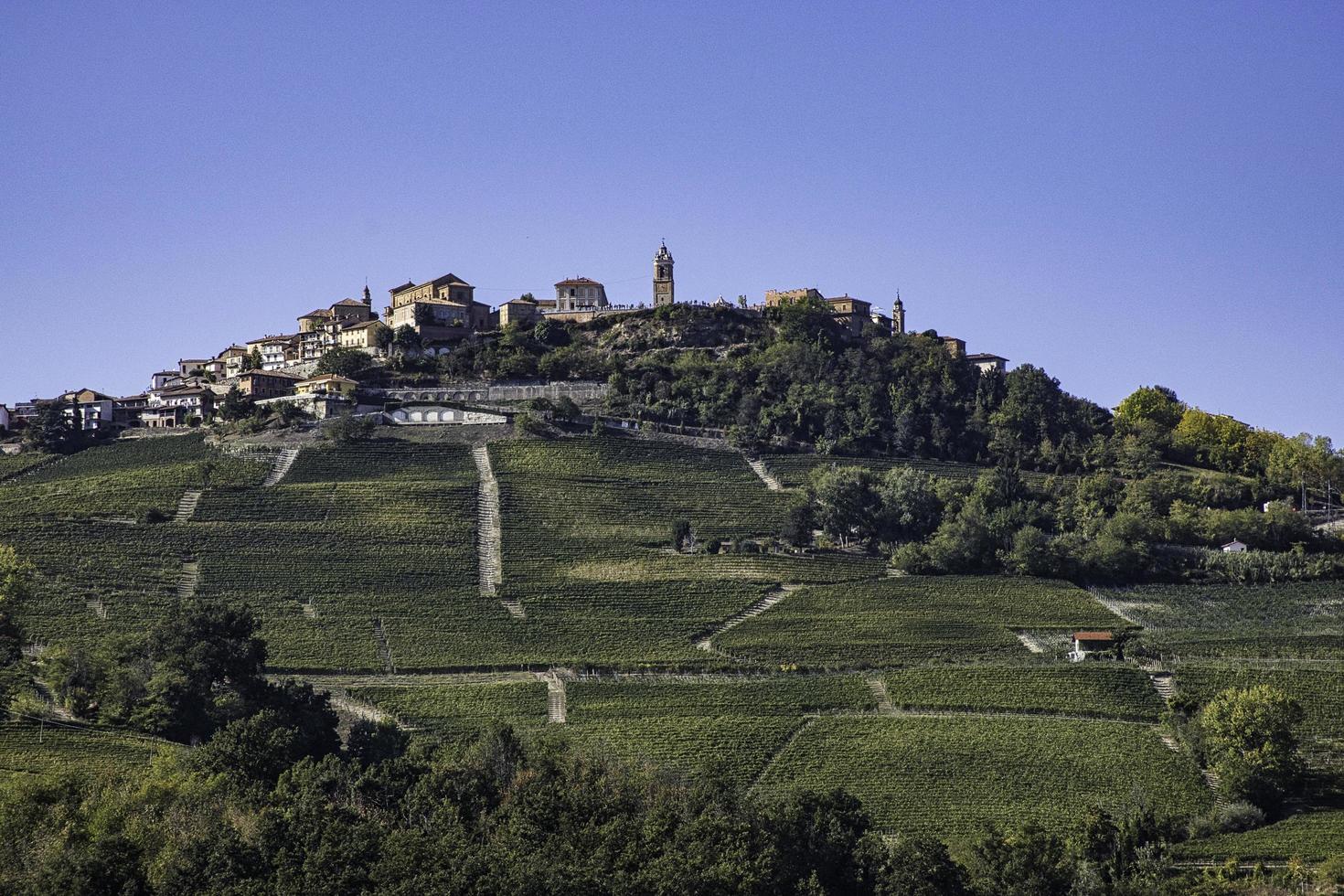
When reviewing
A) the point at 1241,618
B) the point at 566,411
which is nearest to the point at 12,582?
the point at 566,411

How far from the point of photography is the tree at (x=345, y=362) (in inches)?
3937

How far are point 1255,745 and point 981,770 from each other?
8.72 m

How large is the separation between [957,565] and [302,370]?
46.9 metres

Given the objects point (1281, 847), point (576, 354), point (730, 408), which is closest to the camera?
point (1281, 847)

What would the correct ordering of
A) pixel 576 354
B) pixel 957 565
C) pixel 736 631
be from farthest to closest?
pixel 576 354
pixel 957 565
pixel 736 631

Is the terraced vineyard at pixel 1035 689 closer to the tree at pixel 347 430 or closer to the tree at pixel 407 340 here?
the tree at pixel 347 430

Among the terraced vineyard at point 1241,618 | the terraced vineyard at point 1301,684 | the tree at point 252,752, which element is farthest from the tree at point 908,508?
the tree at point 252,752

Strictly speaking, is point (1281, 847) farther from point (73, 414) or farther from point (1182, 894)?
point (73, 414)

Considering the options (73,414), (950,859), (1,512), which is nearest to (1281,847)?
(950,859)

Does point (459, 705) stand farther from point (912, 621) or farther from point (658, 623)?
point (912, 621)

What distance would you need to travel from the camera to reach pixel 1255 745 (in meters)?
55.2

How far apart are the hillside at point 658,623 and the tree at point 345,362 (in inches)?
460

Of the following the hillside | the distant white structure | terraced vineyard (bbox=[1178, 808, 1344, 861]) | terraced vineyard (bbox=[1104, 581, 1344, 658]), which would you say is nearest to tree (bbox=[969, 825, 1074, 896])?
the hillside

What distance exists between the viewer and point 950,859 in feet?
155
